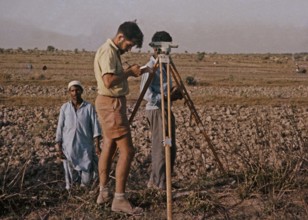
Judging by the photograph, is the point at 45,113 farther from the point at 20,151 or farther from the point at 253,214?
the point at 253,214

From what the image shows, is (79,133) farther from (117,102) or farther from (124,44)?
(124,44)

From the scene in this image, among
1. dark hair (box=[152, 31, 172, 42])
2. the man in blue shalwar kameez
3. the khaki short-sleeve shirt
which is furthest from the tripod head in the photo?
the man in blue shalwar kameez

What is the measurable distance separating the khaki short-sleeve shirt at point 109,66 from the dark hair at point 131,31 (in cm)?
13

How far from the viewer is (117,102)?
4.24 m

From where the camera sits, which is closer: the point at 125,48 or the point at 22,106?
the point at 125,48

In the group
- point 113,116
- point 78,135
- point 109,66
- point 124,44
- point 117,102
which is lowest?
point 78,135

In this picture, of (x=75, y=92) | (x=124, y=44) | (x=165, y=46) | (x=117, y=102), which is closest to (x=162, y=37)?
(x=165, y=46)

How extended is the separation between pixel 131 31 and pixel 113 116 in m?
0.72

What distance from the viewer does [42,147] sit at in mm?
9047

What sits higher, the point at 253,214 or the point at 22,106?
the point at 22,106

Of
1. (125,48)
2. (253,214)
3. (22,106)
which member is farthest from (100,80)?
(22,106)

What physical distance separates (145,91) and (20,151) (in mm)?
4384

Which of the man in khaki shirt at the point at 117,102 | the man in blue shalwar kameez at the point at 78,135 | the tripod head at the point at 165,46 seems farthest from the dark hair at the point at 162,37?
the man in blue shalwar kameez at the point at 78,135

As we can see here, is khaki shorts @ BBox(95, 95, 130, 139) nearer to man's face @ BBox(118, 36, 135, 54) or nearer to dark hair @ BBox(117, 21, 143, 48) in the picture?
man's face @ BBox(118, 36, 135, 54)
